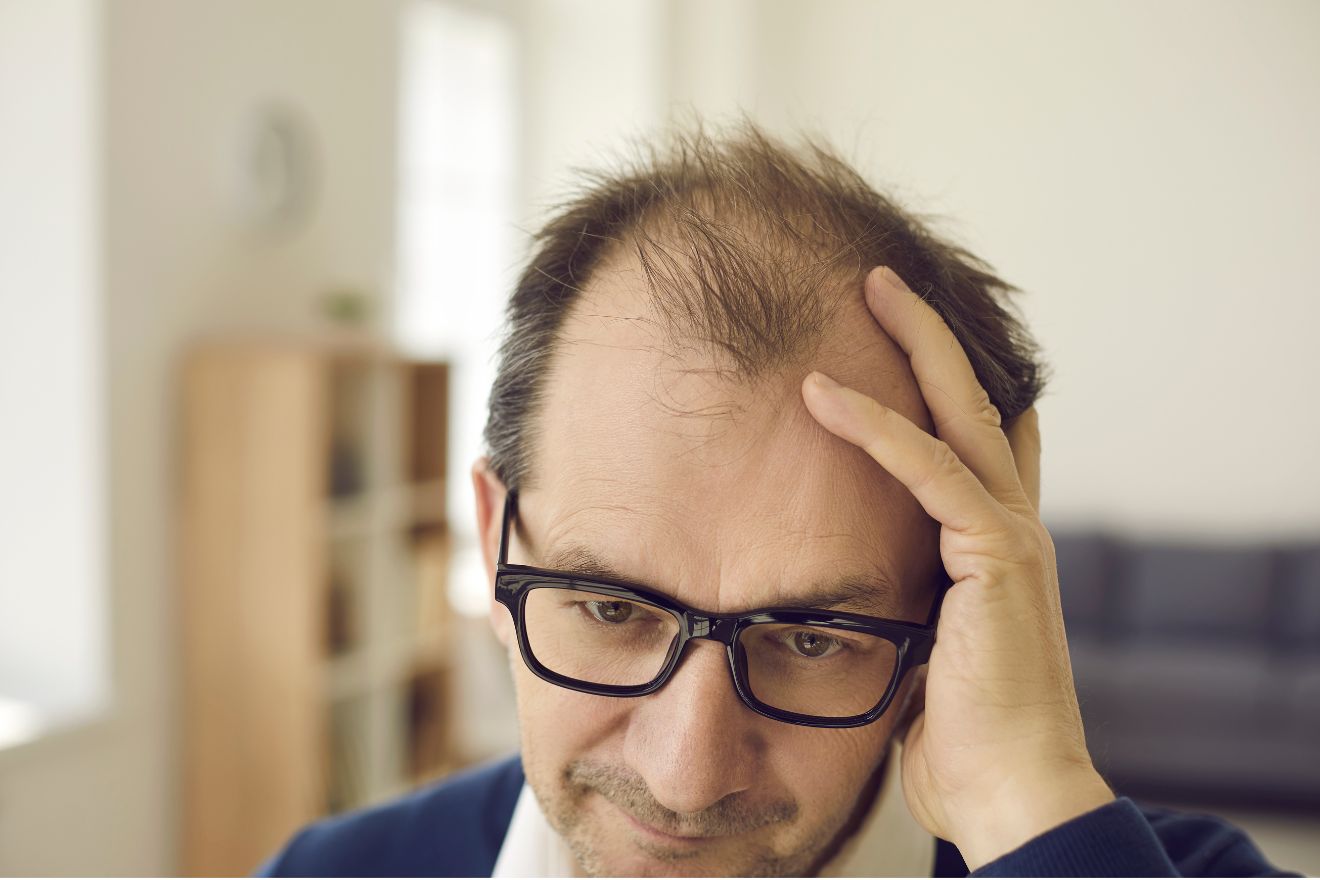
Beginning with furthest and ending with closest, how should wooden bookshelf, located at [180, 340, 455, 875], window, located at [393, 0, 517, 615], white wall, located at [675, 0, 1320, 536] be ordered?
white wall, located at [675, 0, 1320, 536], window, located at [393, 0, 517, 615], wooden bookshelf, located at [180, 340, 455, 875]

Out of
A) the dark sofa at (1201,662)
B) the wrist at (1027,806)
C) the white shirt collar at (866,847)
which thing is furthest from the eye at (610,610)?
the dark sofa at (1201,662)

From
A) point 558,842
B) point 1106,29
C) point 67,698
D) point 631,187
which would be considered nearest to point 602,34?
point 1106,29

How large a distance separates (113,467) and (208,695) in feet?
2.40

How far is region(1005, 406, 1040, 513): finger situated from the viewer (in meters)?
0.98

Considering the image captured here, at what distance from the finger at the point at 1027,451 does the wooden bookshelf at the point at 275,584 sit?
218 centimetres

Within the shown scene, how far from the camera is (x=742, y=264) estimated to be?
957mm

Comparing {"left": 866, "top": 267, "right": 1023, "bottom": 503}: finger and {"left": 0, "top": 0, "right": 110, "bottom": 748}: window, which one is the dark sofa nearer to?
{"left": 866, "top": 267, "right": 1023, "bottom": 503}: finger

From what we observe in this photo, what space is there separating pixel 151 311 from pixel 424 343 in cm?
189

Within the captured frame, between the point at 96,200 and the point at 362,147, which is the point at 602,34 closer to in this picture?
the point at 362,147

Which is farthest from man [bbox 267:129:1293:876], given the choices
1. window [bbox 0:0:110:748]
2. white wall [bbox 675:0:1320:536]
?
white wall [bbox 675:0:1320:536]

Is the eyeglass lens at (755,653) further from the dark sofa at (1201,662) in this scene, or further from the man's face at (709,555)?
the dark sofa at (1201,662)

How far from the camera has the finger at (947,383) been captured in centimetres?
87

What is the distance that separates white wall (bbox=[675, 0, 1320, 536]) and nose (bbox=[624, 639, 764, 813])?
4.34 meters

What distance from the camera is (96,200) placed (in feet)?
8.33
